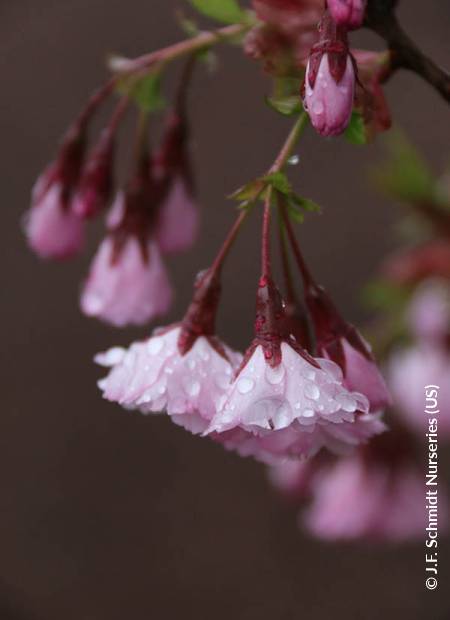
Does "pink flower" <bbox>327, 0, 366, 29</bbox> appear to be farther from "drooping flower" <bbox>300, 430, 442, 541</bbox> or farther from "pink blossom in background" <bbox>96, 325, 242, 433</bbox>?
"drooping flower" <bbox>300, 430, 442, 541</bbox>

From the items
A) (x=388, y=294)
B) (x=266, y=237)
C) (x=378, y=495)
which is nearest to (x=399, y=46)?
(x=266, y=237)

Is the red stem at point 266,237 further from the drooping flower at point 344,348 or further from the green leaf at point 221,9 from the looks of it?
the green leaf at point 221,9

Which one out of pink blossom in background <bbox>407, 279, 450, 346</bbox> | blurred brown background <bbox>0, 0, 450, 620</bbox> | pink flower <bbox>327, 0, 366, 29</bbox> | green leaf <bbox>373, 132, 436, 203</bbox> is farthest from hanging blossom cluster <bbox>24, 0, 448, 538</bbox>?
blurred brown background <bbox>0, 0, 450, 620</bbox>

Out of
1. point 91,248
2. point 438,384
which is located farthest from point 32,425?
point 438,384

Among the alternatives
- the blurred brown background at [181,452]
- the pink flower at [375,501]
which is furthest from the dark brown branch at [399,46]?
the blurred brown background at [181,452]

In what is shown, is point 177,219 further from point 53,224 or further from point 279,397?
point 279,397

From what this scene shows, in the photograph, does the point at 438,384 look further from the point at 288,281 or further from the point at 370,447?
the point at 288,281
